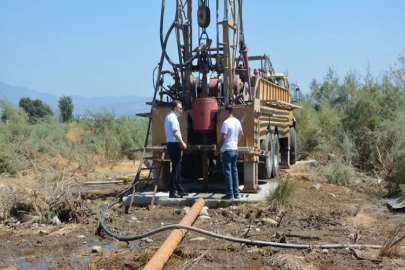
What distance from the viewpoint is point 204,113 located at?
474 inches

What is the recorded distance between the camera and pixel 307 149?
2178 cm

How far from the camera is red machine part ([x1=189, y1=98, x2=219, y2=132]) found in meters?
12.0

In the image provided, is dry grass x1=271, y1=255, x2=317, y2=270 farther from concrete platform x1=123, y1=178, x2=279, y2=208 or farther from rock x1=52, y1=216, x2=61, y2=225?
rock x1=52, y1=216, x2=61, y2=225

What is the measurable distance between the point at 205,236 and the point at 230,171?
3.00 metres

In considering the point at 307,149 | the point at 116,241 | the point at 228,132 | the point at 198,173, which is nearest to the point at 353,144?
the point at 307,149

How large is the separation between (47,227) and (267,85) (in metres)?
7.15

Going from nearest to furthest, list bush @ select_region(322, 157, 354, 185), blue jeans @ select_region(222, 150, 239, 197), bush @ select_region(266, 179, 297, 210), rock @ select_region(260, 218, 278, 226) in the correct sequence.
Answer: rock @ select_region(260, 218, 278, 226) < bush @ select_region(266, 179, 297, 210) < blue jeans @ select_region(222, 150, 239, 197) < bush @ select_region(322, 157, 354, 185)

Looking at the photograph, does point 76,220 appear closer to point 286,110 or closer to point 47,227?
point 47,227

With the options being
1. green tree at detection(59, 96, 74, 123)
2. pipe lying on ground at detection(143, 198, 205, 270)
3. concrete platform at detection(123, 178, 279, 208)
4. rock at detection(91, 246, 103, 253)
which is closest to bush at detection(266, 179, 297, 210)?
concrete platform at detection(123, 178, 279, 208)

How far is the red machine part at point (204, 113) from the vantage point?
39.5 feet

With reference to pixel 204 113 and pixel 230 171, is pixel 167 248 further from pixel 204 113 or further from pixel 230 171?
pixel 204 113

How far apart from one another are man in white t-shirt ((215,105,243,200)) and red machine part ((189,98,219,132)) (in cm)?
69

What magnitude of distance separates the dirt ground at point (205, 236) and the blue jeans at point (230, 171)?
0.42 m

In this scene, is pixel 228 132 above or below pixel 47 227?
above
